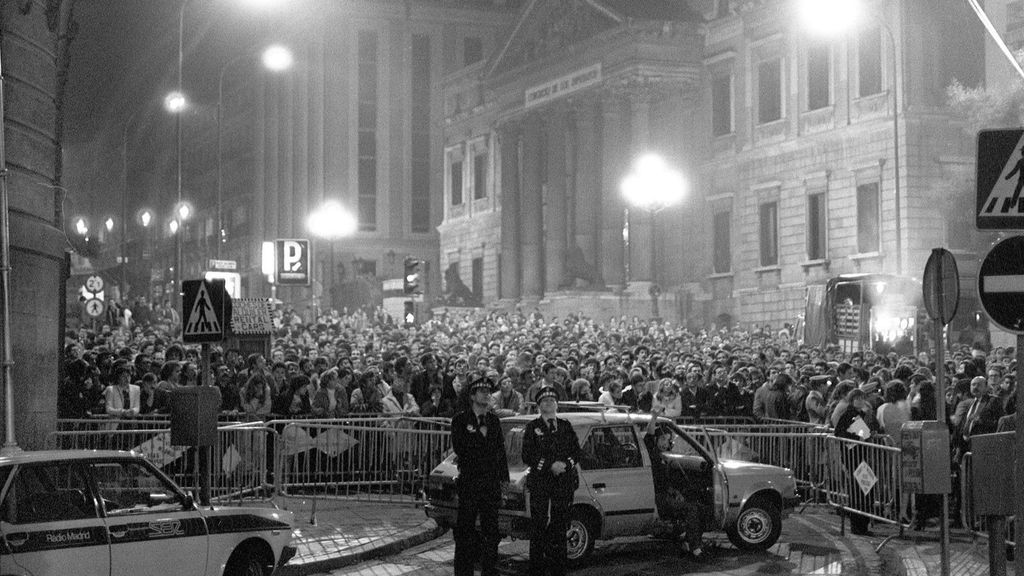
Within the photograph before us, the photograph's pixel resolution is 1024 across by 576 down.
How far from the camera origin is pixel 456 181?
78.4 metres

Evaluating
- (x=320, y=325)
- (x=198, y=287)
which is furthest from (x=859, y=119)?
(x=198, y=287)

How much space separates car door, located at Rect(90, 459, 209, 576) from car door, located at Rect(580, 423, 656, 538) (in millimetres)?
4291

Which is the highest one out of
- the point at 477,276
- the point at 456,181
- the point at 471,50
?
the point at 471,50

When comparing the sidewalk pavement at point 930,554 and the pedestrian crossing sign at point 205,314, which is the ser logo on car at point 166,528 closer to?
the pedestrian crossing sign at point 205,314

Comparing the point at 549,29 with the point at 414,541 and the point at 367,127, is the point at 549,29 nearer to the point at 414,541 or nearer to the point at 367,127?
the point at 367,127

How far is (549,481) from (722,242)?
44437 mm

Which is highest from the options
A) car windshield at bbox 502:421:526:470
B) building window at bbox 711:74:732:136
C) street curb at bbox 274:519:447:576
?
building window at bbox 711:74:732:136

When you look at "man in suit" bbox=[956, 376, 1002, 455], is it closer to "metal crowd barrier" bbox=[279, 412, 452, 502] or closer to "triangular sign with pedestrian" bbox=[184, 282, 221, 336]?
"metal crowd barrier" bbox=[279, 412, 452, 502]

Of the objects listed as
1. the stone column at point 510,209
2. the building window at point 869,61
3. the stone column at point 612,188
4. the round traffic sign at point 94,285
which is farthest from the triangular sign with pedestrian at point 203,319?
the stone column at point 510,209

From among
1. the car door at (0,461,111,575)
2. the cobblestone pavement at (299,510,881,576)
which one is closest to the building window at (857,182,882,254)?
the cobblestone pavement at (299,510,881,576)

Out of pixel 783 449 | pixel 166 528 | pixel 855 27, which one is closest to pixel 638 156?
pixel 855 27

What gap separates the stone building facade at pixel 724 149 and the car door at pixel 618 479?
31050 mm

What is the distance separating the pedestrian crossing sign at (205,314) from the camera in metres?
14.5

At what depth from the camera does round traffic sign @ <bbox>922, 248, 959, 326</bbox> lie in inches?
434
